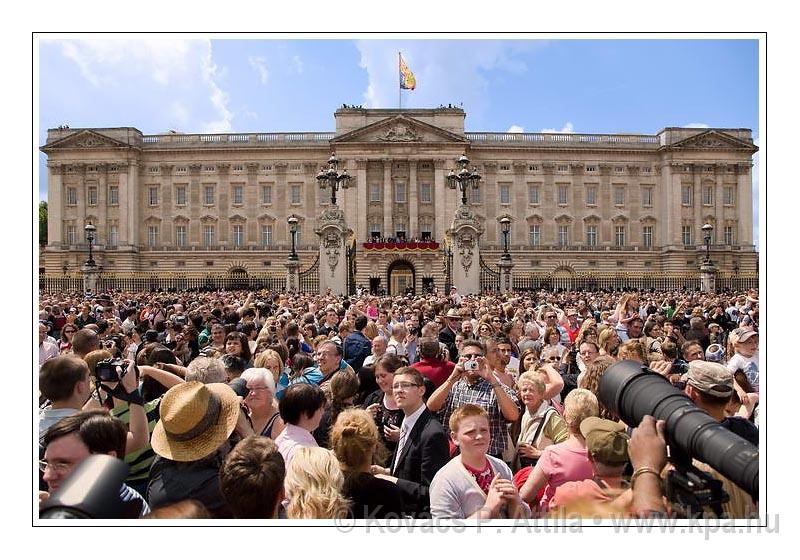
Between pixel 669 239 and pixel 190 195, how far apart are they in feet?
155

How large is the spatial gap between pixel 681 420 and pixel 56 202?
69.6m

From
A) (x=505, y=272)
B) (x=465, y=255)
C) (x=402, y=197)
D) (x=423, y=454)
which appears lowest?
(x=423, y=454)

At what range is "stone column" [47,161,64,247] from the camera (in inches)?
2457

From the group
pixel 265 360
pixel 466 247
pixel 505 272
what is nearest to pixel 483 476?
pixel 265 360

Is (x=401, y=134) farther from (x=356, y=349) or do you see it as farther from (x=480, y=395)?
(x=480, y=395)

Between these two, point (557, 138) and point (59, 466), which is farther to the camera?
point (557, 138)

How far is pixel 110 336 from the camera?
10969 mm

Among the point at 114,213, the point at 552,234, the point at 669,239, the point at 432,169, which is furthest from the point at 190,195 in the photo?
the point at 669,239

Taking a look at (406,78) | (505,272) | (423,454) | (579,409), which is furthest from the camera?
(406,78)

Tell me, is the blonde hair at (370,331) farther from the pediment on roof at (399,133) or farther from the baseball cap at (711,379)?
the pediment on roof at (399,133)

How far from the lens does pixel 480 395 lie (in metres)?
5.91

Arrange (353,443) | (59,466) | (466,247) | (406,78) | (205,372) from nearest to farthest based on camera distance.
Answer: (59,466) < (353,443) < (205,372) < (466,247) < (406,78)

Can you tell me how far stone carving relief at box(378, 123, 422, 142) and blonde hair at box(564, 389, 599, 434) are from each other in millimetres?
57172

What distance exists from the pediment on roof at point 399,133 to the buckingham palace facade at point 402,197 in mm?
986
